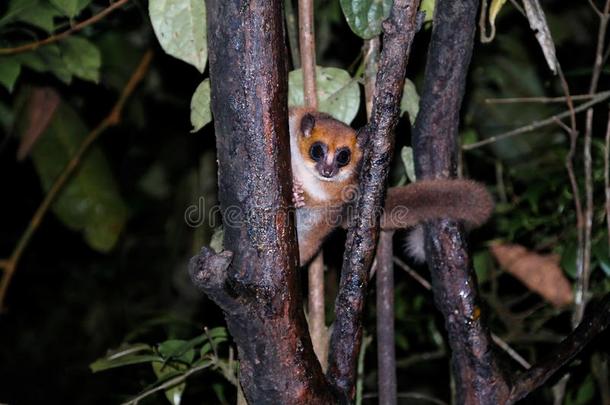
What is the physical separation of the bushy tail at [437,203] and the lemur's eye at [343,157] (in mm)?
623

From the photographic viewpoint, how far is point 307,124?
328cm

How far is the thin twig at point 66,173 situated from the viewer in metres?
4.13

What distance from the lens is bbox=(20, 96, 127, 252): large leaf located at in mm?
4316

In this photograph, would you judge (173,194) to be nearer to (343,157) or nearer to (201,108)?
(343,157)

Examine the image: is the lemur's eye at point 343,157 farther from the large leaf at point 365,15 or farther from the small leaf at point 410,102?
the large leaf at point 365,15

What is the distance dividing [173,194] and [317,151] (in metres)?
2.68

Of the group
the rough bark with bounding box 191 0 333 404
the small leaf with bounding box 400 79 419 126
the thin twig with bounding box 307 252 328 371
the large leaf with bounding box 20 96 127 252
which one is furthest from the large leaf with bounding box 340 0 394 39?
the large leaf with bounding box 20 96 127 252

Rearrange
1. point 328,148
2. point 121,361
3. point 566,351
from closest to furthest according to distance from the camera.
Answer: point 566,351 → point 121,361 → point 328,148

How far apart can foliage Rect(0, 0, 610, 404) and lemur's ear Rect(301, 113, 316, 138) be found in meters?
Result: 0.27

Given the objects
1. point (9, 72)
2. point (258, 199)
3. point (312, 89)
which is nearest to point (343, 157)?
point (312, 89)

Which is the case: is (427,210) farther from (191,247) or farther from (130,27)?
(191,247)

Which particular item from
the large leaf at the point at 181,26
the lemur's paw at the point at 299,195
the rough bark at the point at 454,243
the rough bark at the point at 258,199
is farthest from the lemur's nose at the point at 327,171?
the rough bark at the point at 258,199

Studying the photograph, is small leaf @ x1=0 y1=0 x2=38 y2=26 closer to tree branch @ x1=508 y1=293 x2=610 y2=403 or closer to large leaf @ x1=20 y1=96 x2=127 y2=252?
large leaf @ x1=20 y1=96 x2=127 y2=252

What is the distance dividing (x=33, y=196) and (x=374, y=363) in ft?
10.3
